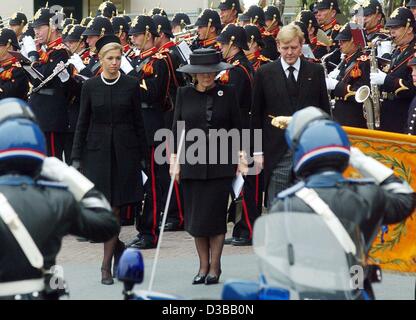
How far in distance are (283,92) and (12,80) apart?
495 cm

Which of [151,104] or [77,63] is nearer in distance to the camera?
[151,104]

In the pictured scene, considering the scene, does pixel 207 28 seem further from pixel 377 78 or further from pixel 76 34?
pixel 377 78

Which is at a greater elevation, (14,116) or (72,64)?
(14,116)

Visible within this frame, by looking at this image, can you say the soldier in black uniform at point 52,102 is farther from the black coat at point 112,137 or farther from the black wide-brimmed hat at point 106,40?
the black coat at point 112,137

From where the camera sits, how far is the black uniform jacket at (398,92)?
11656 millimetres

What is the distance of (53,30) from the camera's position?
551 inches

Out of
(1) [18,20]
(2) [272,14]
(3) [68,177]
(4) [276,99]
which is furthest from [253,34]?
(3) [68,177]

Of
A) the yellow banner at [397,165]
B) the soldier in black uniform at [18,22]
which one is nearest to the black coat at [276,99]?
the yellow banner at [397,165]

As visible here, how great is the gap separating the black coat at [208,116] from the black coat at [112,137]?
1.68ft

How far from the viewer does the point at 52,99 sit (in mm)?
13344

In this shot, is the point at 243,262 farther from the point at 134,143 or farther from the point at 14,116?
the point at 14,116
